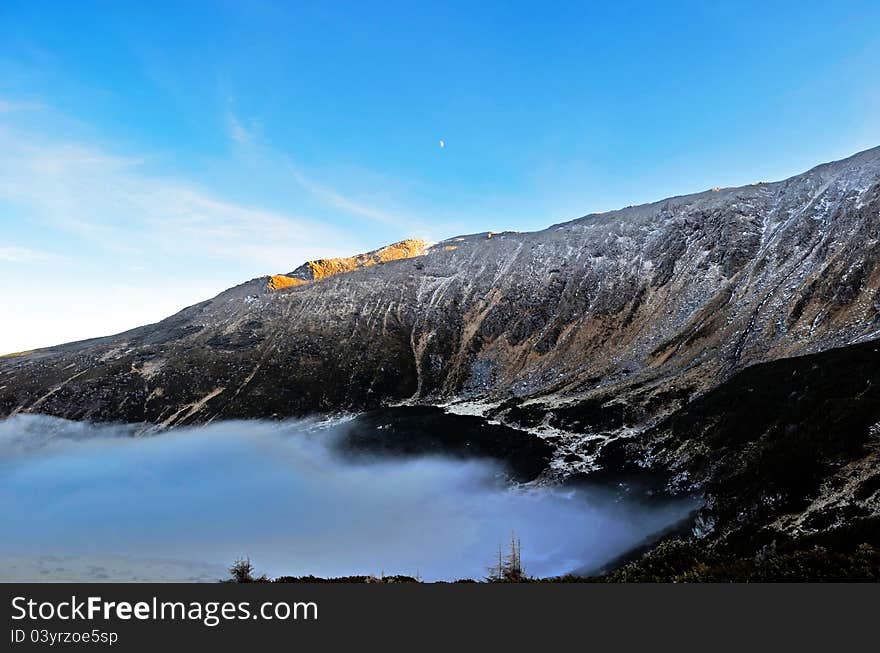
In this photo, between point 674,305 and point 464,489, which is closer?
point 464,489

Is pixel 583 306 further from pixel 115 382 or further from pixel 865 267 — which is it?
pixel 115 382

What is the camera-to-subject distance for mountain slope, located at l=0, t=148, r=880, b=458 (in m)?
76.0

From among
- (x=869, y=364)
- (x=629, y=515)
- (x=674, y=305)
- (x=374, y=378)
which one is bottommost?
(x=629, y=515)

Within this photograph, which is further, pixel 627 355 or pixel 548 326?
pixel 548 326

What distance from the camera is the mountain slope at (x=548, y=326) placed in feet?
249

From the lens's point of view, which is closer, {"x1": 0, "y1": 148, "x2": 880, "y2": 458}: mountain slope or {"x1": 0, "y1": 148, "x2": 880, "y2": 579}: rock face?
{"x1": 0, "y1": 148, "x2": 880, "y2": 579}: rock face

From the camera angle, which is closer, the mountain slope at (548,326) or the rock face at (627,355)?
the rock face at (627,355)

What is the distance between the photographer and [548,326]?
12825cm

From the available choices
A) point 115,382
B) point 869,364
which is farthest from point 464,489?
point 115,382

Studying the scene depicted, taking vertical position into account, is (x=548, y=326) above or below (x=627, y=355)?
above

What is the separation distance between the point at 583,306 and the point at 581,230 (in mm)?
47184
